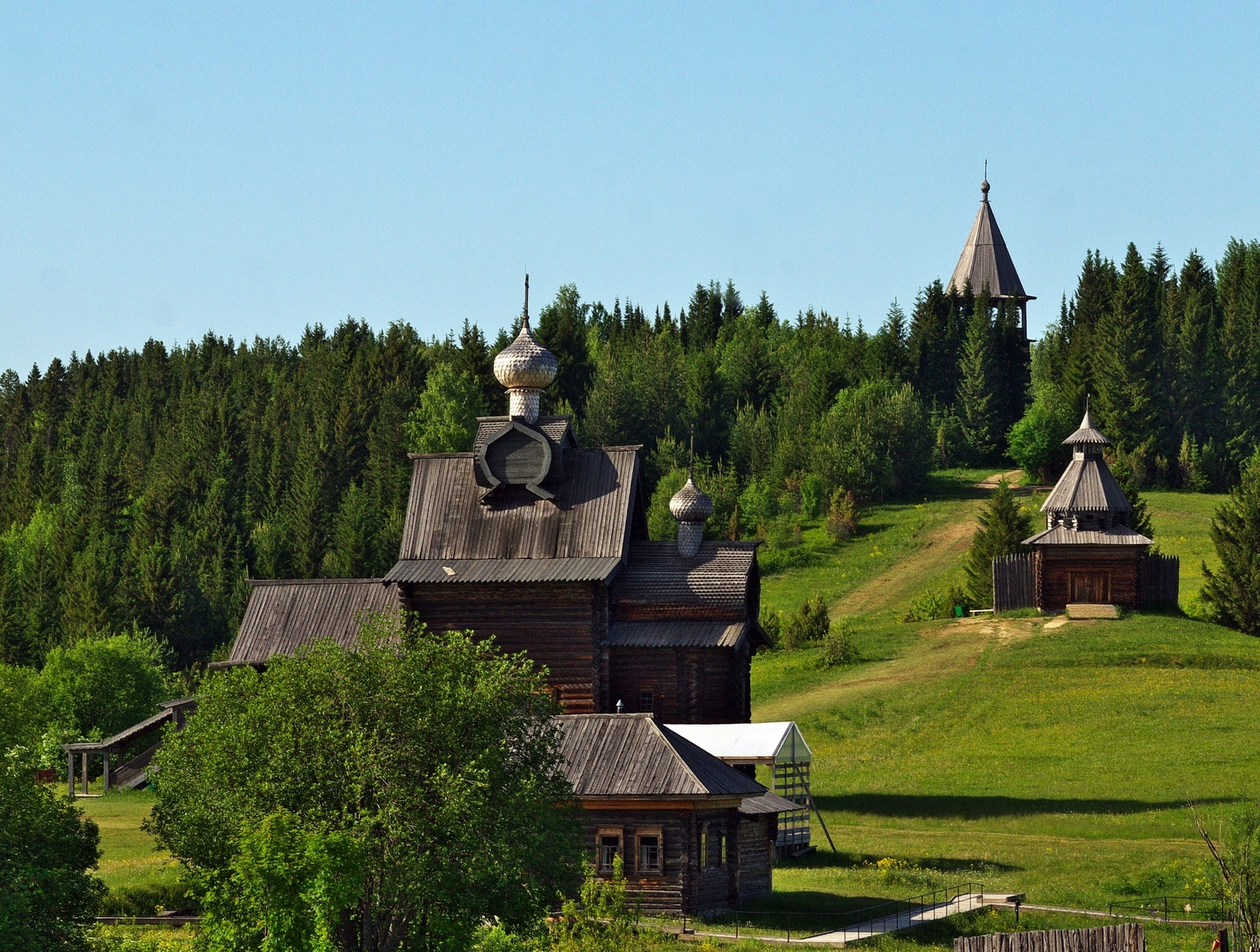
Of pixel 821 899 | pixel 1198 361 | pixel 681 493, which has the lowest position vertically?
pixel 821 899

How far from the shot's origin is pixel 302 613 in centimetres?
4834

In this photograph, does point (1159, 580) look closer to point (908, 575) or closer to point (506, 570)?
point (908, 575)

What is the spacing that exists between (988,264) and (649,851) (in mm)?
85380

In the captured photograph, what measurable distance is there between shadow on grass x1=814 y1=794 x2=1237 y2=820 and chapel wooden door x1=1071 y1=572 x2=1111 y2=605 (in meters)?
20.5

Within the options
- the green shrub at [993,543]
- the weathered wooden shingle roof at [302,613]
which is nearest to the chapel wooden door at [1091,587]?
the green shrub at [993,543]

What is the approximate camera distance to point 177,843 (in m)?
27.9

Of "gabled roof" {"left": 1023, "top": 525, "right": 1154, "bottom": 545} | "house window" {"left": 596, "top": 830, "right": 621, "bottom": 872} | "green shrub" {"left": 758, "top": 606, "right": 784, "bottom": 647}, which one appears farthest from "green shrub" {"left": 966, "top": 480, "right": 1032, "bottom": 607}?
"house window" {"left": 596, "top": 830, "right": 621, "bottom": 872}

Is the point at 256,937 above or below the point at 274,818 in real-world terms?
below

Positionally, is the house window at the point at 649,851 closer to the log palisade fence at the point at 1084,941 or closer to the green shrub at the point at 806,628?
the log palisade fence at the point at 1084,941

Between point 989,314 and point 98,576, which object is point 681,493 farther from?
point 989,314

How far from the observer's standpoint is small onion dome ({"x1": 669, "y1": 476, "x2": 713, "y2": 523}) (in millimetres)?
47781

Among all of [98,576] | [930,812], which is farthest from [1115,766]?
[98,576]

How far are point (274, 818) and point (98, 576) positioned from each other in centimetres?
6729

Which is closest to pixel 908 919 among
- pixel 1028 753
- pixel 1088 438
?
pixel 1028 753
